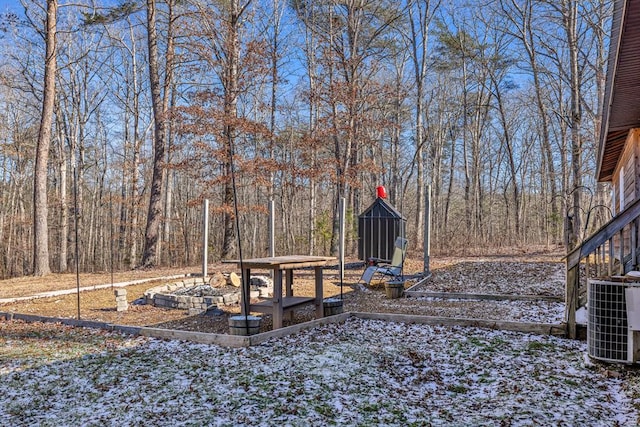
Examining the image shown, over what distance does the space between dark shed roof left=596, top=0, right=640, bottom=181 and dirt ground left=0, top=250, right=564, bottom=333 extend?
10.0ft

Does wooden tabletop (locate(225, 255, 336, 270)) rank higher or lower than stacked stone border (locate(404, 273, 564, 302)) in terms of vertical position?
higher

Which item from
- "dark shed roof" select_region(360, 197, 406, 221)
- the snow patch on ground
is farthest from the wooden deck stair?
"dark shed roof" select_region(360, 197, 406, 221)

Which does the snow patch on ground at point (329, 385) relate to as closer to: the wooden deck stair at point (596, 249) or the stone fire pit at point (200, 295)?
the wooden deck stair at point (596, 249)

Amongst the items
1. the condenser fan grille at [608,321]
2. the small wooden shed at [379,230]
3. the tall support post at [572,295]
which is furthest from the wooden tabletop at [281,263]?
the small wooden shed at [379,230]

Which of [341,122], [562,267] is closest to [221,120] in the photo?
[341,122]

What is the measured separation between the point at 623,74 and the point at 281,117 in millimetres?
20488

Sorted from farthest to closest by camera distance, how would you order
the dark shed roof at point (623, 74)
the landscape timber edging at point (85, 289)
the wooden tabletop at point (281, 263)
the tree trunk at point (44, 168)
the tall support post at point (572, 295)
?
the tree trunk at point (44, 168), the landscape timber edging at point (85, 289), the wooden tabletop at point (281, 263), the tall support post at point (572, 295), the dark shed roof at point (623, 74)

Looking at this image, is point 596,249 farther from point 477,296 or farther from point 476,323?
point 477,296

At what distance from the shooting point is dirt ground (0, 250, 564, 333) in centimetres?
656

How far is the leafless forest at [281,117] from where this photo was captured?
1356cm

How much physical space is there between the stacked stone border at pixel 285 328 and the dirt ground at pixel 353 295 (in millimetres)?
461

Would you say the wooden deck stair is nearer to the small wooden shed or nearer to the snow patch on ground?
the snow patch on ground

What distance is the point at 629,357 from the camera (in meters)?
3.76

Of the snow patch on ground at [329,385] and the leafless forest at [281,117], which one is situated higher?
the leafless forest at [281,117]
